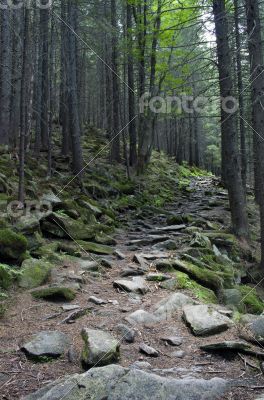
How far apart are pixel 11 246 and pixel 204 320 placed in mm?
3045

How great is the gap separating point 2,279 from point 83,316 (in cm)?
126

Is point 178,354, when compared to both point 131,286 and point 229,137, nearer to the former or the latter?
point 131,286

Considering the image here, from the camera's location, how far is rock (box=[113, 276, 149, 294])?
6.22m

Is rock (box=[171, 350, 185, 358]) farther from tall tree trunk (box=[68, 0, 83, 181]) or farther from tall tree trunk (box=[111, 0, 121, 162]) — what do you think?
tall tree trunk (box=[111, 0, 121, 162])

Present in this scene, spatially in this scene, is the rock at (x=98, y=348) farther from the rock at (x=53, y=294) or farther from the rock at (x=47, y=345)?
the rock at (x=53, y=294)

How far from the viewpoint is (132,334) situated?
4.66 meters

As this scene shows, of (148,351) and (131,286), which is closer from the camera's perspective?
(148,351)

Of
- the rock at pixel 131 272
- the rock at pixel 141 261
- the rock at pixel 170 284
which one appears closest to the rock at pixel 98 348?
the rock at pixel 170 284

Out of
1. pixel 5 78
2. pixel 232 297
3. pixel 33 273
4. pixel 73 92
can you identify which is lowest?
pixel 232 297

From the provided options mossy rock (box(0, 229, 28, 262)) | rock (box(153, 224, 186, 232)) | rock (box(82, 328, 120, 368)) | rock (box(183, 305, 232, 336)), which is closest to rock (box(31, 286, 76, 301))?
mossy rock (box(0, 229, 28, 262))

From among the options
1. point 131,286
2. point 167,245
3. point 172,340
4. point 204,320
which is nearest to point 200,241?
point 167,245

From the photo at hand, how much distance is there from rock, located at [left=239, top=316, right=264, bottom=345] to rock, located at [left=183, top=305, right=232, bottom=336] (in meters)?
0.21

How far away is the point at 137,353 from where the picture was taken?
4324mm

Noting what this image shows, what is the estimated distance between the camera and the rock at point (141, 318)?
507 cm
